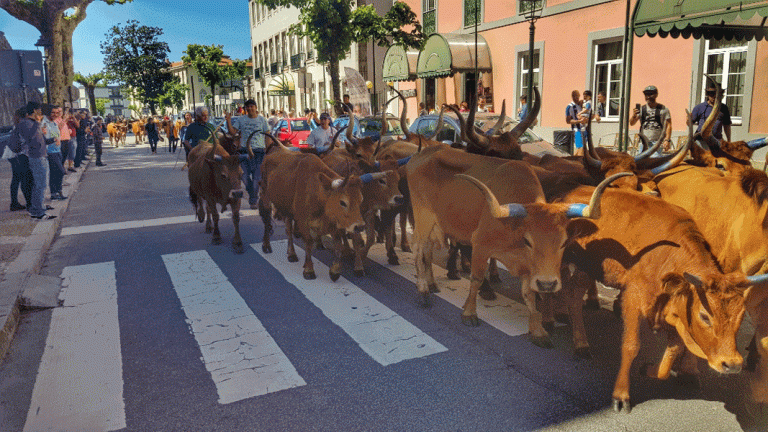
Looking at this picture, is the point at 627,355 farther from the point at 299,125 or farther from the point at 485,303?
the point at 299,125

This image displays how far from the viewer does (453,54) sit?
20.8 meters

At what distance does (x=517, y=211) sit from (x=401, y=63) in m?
20.9

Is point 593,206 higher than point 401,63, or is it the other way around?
point 401,63

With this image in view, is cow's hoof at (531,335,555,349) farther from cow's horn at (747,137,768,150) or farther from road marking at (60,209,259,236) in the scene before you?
road marking at (60,209,259,236)

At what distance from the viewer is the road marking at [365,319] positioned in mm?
4707

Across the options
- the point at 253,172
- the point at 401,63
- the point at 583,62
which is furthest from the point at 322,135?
the point at 401,63

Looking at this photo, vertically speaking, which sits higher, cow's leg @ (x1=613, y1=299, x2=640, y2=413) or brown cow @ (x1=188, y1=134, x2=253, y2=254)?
brown cow @ (x1=188, y1=134, x2=253, y2=254)

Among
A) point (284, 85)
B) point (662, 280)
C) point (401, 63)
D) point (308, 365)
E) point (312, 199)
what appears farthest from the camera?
point (284, 85)

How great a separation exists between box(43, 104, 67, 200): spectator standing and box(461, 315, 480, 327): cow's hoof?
967 centimetres

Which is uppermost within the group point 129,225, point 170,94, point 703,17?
point 170,94

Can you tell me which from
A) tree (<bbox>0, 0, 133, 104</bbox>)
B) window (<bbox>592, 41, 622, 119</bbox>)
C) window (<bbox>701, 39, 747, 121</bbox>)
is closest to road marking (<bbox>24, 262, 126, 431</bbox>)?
window (<bbox>701, 39, 747, 121</bbox>)

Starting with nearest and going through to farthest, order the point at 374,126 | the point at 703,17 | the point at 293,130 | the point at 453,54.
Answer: the point at 703,17 → the point at 374,126 → the point at 293,130 → the point at 453,54

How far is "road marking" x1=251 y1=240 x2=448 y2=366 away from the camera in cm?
471

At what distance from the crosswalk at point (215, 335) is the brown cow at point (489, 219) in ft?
1.61
